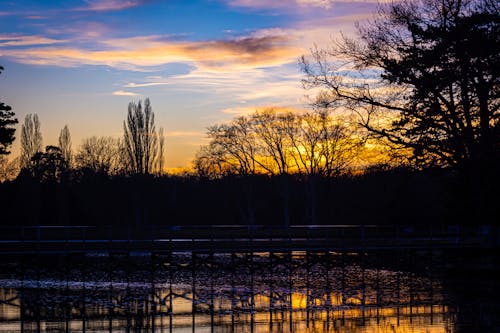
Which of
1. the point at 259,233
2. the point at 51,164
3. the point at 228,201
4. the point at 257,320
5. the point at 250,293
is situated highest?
the point at 51,164

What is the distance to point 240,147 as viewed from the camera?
7844 cm

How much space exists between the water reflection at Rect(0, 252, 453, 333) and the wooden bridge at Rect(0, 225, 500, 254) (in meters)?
0.81

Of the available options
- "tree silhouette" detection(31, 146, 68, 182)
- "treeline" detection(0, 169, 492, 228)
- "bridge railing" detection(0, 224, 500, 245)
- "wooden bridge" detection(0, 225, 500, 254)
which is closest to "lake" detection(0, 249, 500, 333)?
"wooden bridge" detection(0, 225, 500, 254)

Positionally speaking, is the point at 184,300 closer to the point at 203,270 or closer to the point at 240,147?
the point at 203,270

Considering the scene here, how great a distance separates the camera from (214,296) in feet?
95.8

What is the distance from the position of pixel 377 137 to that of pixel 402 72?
3523mm

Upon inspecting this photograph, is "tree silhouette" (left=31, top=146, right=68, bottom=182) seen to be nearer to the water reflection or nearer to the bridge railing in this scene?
the bridge railing

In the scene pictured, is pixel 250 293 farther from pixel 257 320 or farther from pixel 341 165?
pixel 341 165

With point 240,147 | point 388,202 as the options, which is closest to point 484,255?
point 388,202

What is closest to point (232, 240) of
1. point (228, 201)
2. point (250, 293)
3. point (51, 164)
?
point (250, 293)

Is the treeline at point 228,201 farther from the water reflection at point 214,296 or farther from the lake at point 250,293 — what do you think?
the water reflection at point 214,296

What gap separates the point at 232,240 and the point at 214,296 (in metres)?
17.4

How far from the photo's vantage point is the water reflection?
21828 millimetres

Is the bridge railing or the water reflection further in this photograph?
the bridge railing
